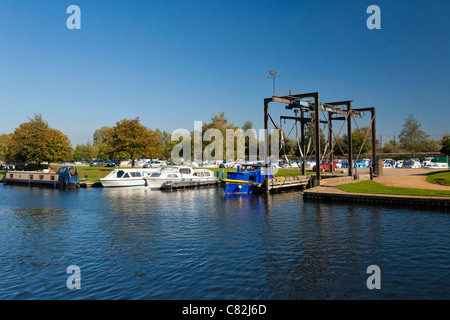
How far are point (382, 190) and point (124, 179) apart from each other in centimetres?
3534

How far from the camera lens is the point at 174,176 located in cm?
4722

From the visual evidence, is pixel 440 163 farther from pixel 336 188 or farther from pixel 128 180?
pixel 128 180

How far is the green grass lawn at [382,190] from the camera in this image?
28.1 m

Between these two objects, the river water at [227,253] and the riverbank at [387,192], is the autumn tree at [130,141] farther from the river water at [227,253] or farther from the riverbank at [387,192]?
the riverbank at [387,192]

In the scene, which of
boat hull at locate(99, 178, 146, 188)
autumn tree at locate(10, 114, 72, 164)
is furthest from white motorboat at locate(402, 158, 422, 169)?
autumn tree at locate(10, 114, 72, 164)

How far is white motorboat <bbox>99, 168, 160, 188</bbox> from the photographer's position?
47.8 m

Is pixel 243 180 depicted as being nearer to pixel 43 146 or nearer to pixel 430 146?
pixel 43 146

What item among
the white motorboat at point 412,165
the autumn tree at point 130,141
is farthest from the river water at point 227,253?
the white motorboat at point 412,165

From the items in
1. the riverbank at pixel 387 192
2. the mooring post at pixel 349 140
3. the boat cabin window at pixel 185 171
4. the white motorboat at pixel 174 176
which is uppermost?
the mooring post at pixel 349 140

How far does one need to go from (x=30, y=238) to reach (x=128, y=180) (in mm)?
29905

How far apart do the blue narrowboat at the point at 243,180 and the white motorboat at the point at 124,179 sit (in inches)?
583

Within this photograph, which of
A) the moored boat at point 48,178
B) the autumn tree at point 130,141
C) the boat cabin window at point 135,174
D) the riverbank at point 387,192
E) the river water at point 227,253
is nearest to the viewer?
the river water at point 227,253

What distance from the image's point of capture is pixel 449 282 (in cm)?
1155

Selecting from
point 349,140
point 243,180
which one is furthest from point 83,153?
point 349,140
